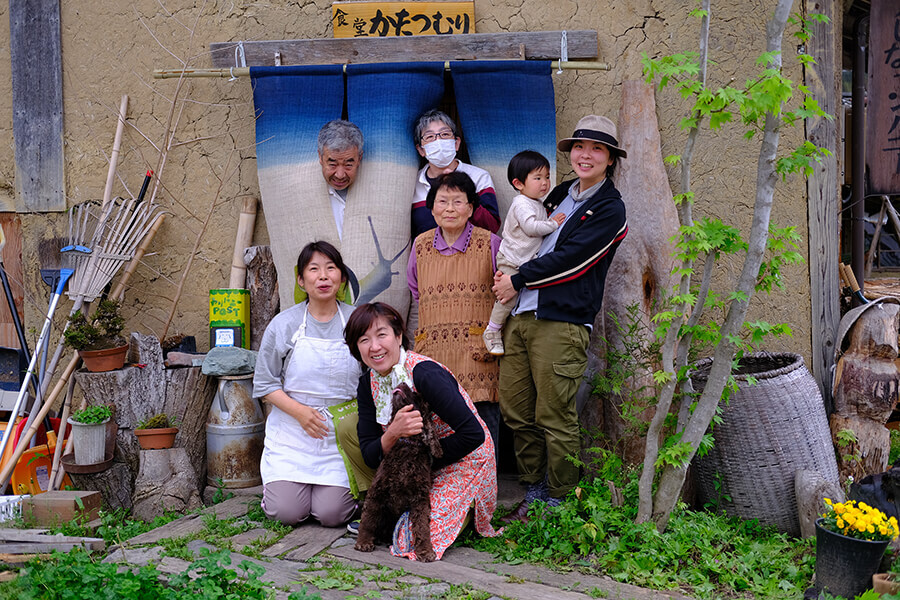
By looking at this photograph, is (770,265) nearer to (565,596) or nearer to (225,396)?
(565,596)

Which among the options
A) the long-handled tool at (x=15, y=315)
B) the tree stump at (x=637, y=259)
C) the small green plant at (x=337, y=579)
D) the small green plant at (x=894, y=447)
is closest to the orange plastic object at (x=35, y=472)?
the long-handled tool at (x=15, y=315)

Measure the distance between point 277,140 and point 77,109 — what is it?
1.63m

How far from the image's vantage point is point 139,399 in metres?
4.70

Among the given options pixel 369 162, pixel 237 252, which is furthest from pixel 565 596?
pixel 237 252

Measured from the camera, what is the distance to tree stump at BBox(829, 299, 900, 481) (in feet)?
14.6

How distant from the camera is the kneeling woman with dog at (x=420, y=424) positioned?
3598 mm

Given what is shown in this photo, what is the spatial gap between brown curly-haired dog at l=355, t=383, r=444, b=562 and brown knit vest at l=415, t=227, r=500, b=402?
0.65m

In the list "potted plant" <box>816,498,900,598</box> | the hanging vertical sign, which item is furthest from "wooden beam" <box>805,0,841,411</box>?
"potted plant" <box>816,498,900,598</box>

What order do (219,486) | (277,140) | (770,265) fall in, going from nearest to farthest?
(770,265), (219,486), (277,140)

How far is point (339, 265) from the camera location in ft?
13.6

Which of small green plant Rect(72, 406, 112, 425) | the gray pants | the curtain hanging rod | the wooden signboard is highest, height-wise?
the wooden signboard

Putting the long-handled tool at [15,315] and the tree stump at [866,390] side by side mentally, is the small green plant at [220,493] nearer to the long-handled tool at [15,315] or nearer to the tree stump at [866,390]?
the long-handled tool at [15,315]

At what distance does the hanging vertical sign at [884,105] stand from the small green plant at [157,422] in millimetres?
4706

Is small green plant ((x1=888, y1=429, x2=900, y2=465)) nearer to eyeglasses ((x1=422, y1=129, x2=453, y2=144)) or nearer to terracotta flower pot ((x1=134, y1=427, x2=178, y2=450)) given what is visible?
eyeglasses ((x1=422, y1=129, x2=453, y2=144))
